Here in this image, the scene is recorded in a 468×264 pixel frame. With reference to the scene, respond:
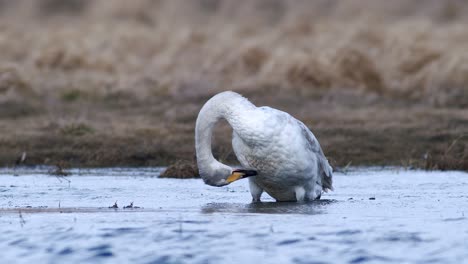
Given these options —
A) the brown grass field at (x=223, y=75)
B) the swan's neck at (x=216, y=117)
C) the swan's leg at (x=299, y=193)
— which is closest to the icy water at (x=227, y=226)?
the swan's leg at (x=299, y=193)

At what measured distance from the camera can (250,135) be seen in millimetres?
9656

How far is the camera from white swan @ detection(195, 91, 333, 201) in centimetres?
970

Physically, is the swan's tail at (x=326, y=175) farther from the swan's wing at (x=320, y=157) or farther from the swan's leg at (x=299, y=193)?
the swan's leg at (x=299, y=193)

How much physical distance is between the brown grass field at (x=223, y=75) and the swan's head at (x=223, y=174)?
438cm

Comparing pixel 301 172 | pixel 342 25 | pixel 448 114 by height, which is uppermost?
pixel 342 25

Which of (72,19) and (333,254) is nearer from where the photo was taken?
(333,254)

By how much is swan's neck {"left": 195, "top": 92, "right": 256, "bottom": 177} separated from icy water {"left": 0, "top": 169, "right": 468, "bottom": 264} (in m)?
0.41

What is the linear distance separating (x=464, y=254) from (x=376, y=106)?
1284cm

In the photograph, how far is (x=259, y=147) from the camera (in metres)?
9.79

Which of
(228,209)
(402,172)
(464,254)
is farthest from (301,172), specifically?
(402,172)

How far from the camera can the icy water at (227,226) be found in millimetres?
7773

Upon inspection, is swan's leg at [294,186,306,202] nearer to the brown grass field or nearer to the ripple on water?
the ripple on water

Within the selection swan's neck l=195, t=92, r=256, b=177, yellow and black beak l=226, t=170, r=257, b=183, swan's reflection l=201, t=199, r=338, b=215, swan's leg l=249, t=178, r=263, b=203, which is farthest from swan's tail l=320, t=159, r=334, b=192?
swan's neck l=195, t=92, r=256, b=177

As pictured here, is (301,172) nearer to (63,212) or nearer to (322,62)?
(63,212)
